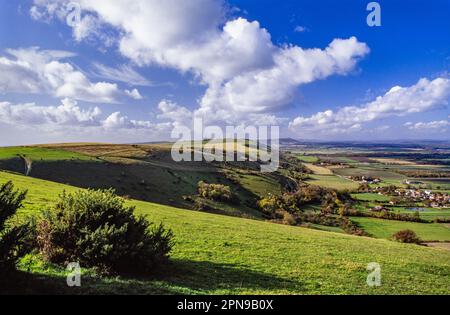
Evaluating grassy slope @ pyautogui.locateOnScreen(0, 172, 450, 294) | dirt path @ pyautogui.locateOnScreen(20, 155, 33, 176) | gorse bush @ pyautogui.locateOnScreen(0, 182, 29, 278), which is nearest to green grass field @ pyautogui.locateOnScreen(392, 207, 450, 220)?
grassy slope @ pyautogui.locateOnScreen(0, 172, 450, 294)

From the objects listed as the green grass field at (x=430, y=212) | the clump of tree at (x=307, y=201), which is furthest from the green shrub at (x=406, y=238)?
the green grass field at (x=430, y=212)

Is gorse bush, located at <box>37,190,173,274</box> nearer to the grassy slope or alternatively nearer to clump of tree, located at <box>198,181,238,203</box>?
the grassy slope

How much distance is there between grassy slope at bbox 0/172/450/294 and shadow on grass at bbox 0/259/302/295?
0.03 meters

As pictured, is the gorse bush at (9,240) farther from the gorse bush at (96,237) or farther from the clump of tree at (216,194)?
the clump of tree at (216,194)

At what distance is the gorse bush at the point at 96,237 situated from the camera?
13133 mm

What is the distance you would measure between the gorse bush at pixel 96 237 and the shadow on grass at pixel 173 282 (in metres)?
0.84

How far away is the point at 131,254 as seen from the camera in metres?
13.4

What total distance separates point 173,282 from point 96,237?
3.34 metres

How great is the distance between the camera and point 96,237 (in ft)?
42.8

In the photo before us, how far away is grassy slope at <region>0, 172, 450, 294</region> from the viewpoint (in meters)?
13.1

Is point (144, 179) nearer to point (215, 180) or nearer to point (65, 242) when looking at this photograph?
point (215, 180)

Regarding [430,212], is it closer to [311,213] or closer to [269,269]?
[311,213]

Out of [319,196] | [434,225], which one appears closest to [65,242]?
[434,225]
